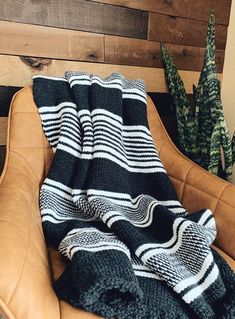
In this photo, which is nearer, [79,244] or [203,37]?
[79,244]

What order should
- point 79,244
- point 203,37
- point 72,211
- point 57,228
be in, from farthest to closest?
point 203,37 → point 72,211 → point 57,228 → point 79,244

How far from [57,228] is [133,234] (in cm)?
23

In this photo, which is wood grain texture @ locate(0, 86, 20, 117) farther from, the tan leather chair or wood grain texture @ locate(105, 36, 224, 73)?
wood grain texture @ locate(105, 36, 224, 73)

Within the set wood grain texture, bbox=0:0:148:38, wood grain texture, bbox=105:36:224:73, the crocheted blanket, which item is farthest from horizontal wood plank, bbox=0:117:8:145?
wood grain texture, bbox=105:36:224:73

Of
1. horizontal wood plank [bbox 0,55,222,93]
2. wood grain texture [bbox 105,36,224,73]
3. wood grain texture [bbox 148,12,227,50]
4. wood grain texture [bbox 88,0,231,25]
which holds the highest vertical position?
wood grain texture [bbox 88,0,231,25]

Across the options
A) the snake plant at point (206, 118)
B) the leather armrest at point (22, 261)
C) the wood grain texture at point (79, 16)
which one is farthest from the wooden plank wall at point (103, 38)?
the leather armrest at point (22, 261)

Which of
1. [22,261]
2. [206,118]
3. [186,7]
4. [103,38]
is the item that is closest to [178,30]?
[186,7]

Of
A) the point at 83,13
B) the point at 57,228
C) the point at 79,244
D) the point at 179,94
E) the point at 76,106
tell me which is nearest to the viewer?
the point at 79,244

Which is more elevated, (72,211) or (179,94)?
(179,94)

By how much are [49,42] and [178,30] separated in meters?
0.72

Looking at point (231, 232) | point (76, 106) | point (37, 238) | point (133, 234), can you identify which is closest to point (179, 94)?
point (76, 106)

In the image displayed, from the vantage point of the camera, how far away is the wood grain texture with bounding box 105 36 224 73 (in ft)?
4.52

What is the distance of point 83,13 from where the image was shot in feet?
4.15

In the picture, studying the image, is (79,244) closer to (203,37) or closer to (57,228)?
(57,228)
